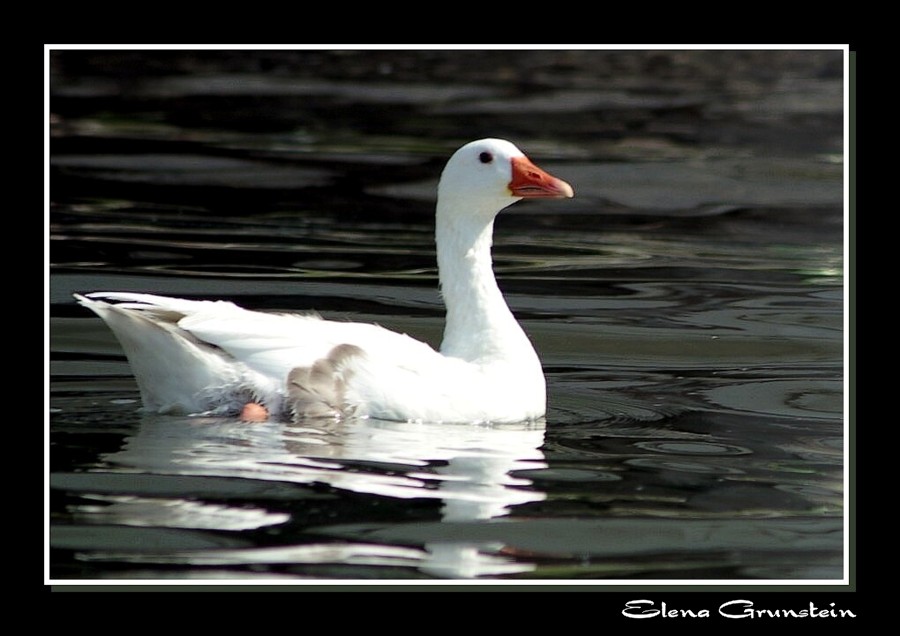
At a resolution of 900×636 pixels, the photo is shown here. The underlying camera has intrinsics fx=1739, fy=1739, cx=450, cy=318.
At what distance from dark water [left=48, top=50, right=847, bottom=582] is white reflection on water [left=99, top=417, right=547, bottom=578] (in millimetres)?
21

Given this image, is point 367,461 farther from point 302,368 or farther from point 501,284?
point 501,284

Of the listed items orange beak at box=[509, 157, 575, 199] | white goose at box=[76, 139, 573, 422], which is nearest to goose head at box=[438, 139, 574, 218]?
orange beak at box=[509, 157, 575, 199]

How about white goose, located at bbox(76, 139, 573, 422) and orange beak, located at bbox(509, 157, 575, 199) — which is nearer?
white goose, located at bbox(76, 139, 573, 422)

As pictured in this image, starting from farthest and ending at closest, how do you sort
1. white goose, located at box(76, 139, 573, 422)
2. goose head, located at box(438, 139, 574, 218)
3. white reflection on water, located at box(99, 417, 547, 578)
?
goose head, located at box(438, 139, 574, 218), white goose, located at box(76, 139, 573, 422), white reflection on water, located at box(99, 417, 547, 578)

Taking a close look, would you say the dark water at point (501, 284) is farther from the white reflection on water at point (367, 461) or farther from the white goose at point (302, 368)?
the white goose at point (302, 368)

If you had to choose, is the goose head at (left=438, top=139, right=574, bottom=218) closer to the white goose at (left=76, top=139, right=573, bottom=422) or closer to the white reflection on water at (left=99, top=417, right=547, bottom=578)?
the white goose at (left=76, top=139, right=573, bottom=422)

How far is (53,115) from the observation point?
799 inches

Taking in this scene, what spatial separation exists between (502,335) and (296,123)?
37.1 ft

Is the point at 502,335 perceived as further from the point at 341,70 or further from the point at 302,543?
the point at 341,70

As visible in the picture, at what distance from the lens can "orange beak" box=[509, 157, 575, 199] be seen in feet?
32.3

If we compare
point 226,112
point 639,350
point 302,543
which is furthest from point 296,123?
point 302,543

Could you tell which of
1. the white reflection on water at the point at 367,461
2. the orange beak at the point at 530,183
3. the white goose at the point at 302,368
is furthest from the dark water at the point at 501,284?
the orange beak at the point at 530,183

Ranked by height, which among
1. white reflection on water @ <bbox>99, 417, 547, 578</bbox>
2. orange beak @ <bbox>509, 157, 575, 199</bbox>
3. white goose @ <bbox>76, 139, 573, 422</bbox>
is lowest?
white reflection on water @ <bbox>99, 417, 547, 578</bbox>

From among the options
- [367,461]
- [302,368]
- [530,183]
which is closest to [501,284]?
[530,183]
